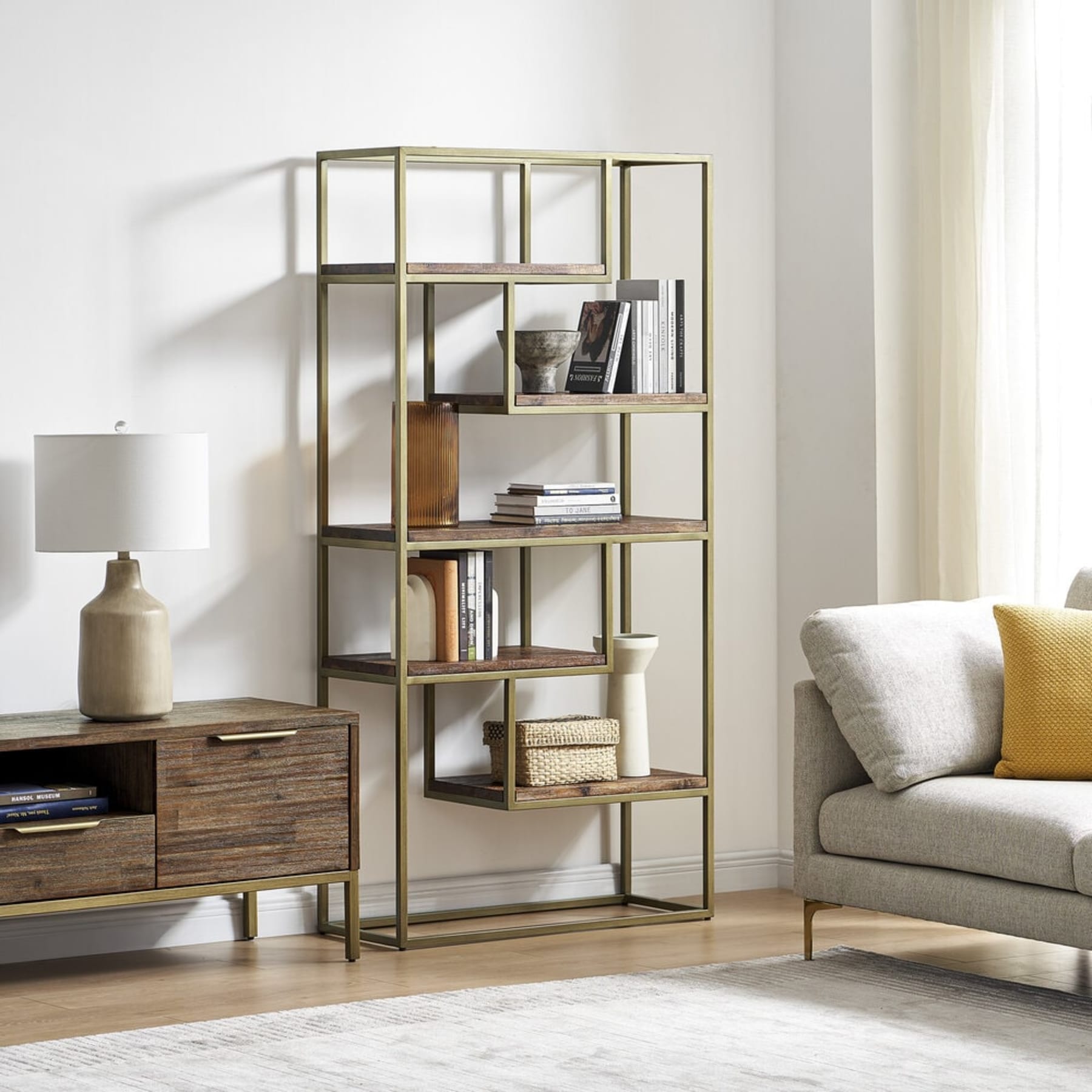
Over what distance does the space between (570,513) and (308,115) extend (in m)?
1.08

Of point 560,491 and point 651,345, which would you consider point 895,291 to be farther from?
point 560,491

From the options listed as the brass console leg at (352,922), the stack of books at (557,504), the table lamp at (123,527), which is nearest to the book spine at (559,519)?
the stack of books at (557,504)

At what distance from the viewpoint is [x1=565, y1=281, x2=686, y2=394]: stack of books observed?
15.1 ft

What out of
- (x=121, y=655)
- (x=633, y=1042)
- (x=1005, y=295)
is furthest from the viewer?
(x=1005, y=295)

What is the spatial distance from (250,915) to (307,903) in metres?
0.16

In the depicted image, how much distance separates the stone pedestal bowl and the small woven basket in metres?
0.76

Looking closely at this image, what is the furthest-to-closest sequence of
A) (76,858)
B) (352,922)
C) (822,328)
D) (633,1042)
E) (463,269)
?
(822,328), (463,269), (352,922), (76,858), (633,1042)

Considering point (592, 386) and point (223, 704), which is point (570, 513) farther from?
point (223, 704)

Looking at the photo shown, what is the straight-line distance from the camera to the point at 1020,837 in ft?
12.1

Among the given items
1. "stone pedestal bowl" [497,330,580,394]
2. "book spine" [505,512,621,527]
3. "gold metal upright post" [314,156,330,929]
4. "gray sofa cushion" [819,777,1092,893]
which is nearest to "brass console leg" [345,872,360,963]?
"gold metal upright post" [314,156,330,929]

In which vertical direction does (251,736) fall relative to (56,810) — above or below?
above

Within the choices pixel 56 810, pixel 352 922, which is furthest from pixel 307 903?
pixel 56 810

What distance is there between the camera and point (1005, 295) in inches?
191

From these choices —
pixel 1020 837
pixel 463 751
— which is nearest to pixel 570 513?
pixel 463 751
